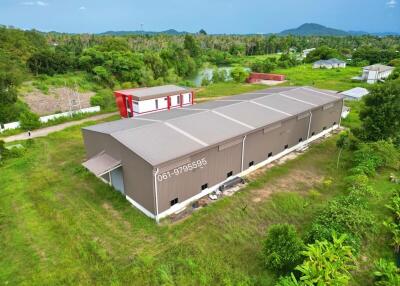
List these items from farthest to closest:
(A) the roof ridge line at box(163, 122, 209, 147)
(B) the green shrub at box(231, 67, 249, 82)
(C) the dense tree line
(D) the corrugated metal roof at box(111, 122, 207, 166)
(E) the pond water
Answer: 1. (E) the pond water
2. (B) the green shrub at box(231, 67, 249, 82)
3. (C) the dense tree line
4. (A) the roof ridge line at box(163, 122, 209, 147)
5. (D) the corrugated metal roof at box(111, 122, 207, 166)

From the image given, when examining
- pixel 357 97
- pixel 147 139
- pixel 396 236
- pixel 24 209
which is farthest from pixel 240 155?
pixel 357 97

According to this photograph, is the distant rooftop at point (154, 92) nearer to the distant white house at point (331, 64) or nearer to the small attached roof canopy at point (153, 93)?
the small attached roof canopy at point (153, 93)

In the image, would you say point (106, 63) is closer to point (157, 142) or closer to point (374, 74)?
point (157, 142)

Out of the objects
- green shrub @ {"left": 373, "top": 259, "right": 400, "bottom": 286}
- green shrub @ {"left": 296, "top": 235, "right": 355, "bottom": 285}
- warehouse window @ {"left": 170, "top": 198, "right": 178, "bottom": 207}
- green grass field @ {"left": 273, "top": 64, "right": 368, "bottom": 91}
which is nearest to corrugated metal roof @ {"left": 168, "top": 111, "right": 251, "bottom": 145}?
warehouse window @ {"left": 170, "top": 198, "right": 178, "bottom": 207}

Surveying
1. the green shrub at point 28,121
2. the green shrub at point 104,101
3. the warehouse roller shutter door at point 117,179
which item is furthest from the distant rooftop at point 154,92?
the warehouse roller shutter door at point 117,179

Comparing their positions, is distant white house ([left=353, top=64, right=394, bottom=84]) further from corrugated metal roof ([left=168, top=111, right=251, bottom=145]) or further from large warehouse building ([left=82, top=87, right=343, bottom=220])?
corrugated metal roof ([left=168, top=111, right=251, bottom=145])

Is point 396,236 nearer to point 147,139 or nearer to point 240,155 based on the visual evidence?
point 240,155

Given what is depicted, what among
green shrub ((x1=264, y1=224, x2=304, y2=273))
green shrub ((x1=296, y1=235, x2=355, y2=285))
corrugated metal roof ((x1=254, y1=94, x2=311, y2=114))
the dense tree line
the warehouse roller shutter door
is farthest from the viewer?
the dense tree line

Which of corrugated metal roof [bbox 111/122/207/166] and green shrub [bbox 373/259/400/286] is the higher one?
corrugated metal roof [bbox 111/122/207/166]
